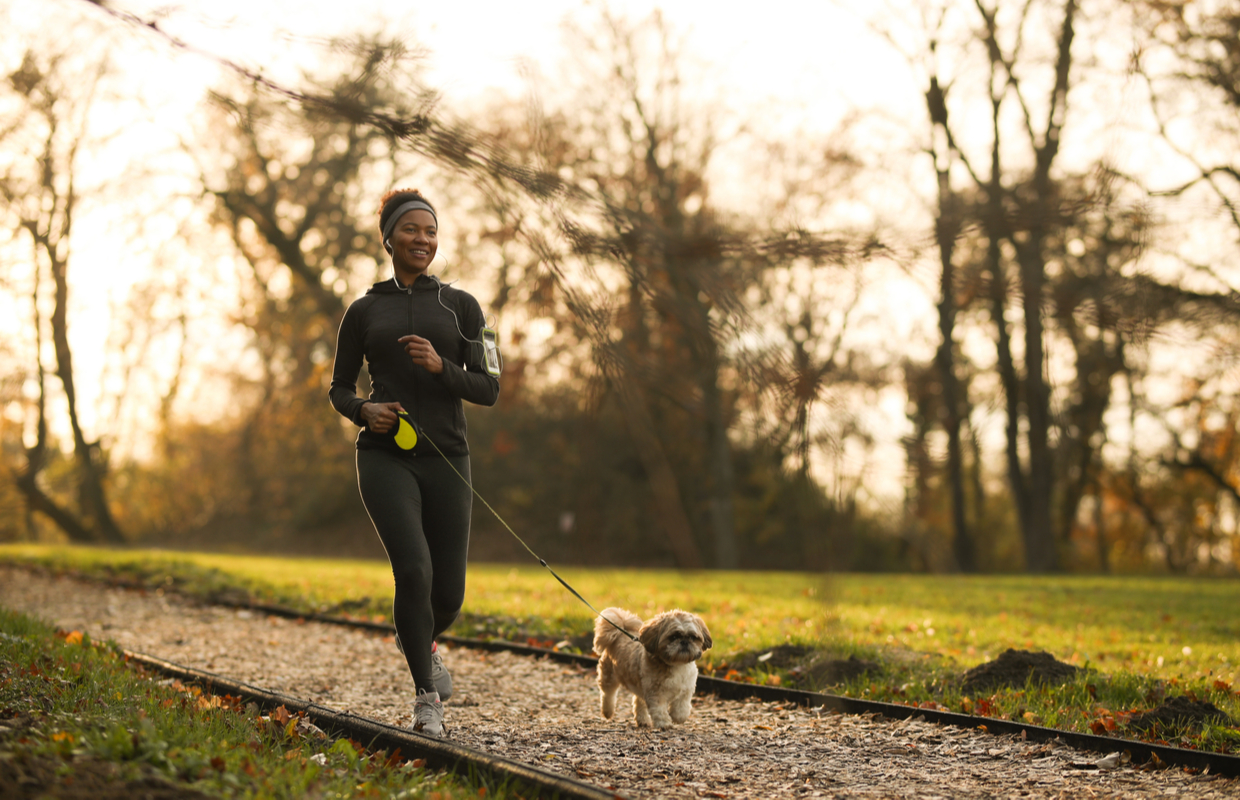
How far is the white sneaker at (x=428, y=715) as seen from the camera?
4141 mm

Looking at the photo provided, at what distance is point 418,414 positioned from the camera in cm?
430

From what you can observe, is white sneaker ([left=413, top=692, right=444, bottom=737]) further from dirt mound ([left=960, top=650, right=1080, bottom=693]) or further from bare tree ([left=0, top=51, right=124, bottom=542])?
bare tree ([left=0, top=51, right=124, bottom=542])

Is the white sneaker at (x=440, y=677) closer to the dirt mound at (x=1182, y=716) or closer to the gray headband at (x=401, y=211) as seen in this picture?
the gray headband at (x=401, y=211)

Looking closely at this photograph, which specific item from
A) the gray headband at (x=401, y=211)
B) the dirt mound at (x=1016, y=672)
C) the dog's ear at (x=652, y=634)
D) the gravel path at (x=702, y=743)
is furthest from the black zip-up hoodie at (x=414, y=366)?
the dirt mound at (x=1016, y=672)

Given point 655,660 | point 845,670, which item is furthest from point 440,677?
point 845,670

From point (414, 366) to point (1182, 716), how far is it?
12.7 ft

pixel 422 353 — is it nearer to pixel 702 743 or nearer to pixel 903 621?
pixel 702 743

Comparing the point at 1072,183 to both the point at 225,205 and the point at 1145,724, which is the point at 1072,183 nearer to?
the point at 1145,724

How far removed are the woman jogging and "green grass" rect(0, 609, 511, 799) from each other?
656 millimetres

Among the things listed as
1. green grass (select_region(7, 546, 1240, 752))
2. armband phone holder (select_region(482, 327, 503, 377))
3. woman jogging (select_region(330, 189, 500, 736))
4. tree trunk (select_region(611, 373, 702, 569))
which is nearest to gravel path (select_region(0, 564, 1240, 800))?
green grass (select_region(7, 546, 1240, 752))

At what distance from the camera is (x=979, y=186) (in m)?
1.67

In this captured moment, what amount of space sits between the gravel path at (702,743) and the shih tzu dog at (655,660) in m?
0.12

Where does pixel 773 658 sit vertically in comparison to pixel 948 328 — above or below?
below

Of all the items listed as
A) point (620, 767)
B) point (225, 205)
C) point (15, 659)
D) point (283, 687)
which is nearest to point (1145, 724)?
point (620, 767)
